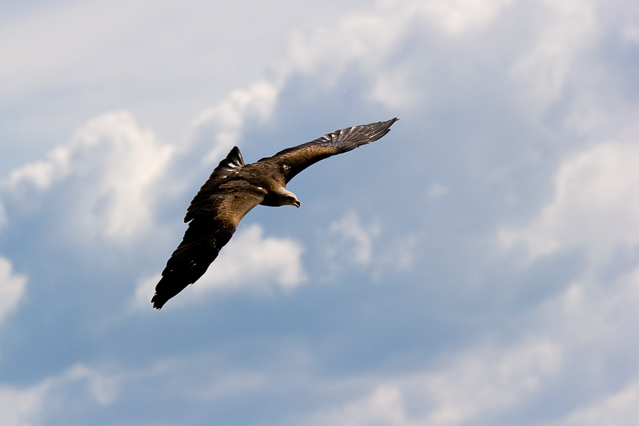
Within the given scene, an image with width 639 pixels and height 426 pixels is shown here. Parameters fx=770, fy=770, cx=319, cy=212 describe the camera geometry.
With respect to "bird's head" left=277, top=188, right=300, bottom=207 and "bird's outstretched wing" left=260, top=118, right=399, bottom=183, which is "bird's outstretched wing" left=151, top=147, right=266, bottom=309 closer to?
"bird's head" left=277, top=188, right=300, bottom=207

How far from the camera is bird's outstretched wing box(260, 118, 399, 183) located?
26.0 metres

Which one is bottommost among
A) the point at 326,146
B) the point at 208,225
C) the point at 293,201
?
the point at 208,225

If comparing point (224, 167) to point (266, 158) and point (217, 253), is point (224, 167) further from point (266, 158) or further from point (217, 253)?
point (217, 253)

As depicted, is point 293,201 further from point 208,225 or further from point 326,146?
point 326,146

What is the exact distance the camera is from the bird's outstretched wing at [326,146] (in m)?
26.0

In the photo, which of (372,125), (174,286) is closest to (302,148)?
(372,125)

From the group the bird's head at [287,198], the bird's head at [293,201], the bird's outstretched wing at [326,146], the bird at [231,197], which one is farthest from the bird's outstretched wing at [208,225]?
the bird's outstretched wing at [326,146]

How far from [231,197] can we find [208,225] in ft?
4.96

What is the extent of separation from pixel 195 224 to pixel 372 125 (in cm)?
1066

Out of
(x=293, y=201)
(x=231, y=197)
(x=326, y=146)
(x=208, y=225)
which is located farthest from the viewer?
(x=326, y=146)

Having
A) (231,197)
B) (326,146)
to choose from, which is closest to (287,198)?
(231,197)

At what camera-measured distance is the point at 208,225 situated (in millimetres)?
21109

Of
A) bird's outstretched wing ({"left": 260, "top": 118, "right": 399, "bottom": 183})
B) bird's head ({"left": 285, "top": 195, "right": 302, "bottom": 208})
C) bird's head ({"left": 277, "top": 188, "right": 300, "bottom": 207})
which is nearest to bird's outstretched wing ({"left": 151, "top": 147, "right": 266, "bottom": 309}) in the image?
bird's head ({"left": 277, "top": 188, "right": 300, "bottom": 207})

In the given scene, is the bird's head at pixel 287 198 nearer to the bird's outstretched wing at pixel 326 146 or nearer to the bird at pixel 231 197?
the bird at pixel 231 197
